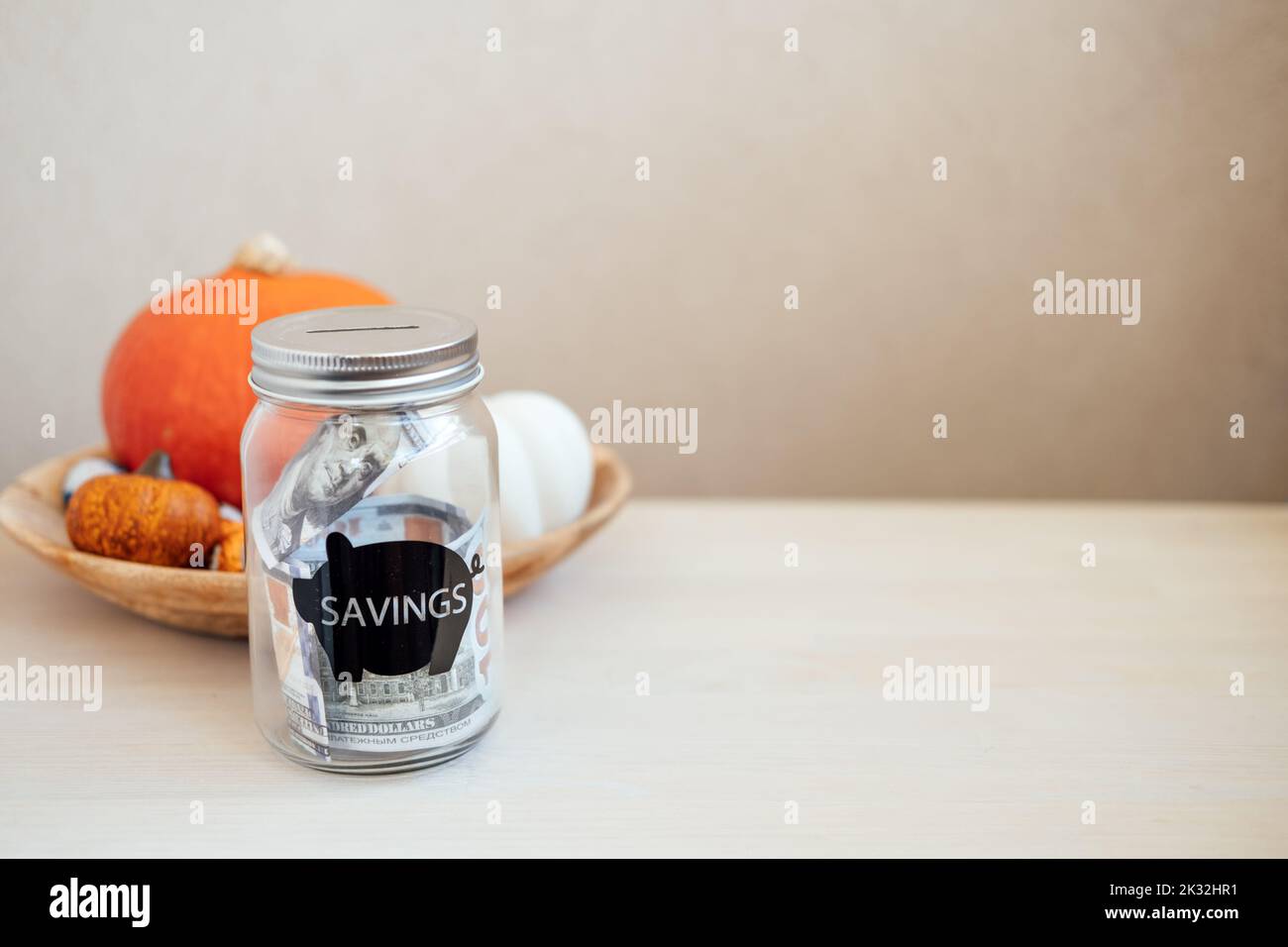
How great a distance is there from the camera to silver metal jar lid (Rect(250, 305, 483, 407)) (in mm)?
543

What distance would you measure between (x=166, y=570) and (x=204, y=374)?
203mm

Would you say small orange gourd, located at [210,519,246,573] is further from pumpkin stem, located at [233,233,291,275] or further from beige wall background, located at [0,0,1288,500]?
beige wall background, located at [0,0,1288,500]

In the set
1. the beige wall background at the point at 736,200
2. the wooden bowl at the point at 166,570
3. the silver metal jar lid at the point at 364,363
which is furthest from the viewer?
the beige wall background at the point at 736,200

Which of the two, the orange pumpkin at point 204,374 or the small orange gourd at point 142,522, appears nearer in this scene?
the small orange gourd at point 142,522

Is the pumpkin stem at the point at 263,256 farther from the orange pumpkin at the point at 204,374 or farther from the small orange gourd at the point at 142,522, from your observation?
the small orange gourd at the point at 142,522

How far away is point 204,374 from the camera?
0.84 m

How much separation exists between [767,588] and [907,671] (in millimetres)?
155

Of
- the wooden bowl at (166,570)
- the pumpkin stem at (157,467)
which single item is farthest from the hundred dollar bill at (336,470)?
the pumpkin stem at (157,467)

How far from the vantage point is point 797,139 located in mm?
1111

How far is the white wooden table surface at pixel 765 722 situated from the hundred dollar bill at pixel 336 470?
13 cm

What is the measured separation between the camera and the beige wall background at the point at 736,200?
3.54 feet

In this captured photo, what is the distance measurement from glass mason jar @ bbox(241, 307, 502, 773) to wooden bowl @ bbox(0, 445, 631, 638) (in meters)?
0.08

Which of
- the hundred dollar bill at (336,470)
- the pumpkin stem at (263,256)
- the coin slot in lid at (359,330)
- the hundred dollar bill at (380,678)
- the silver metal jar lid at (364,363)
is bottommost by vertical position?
the hundred dollar bill at (380,678)
